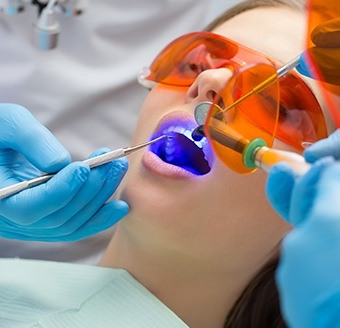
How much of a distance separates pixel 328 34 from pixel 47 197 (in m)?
0.59

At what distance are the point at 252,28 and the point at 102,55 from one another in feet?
2.11

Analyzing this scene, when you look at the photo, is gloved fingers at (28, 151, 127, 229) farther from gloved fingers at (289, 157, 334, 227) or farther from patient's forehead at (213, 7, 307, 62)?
gloved fingers at (289, 157, 334, 227)

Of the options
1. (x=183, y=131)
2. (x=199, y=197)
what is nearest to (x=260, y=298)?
(x=199, y=197)

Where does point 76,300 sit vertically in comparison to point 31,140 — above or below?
below

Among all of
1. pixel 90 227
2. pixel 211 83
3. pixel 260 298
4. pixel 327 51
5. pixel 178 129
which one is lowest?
pixel 260 298

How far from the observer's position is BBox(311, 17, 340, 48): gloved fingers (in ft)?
3.66

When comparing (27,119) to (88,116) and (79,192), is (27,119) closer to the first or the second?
(79,192)

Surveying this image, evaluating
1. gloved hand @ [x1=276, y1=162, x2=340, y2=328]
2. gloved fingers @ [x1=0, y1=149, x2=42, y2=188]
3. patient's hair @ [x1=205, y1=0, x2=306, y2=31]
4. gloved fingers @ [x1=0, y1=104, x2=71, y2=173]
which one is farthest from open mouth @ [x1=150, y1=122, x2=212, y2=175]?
gloved hand @ [x1=276, y1=162, x2=340, y2=328]

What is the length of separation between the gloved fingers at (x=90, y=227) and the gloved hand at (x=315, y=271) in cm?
64

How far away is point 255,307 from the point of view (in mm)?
1525

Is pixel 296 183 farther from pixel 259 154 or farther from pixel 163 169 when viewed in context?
pixel 163 169

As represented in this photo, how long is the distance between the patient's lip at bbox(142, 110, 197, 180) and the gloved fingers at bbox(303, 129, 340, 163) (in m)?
0.38

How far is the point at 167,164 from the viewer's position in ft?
4.20

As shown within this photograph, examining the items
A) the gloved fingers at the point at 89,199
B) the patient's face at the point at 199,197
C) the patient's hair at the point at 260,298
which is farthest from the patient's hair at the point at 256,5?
the gloved fingers at the point at 89,199
